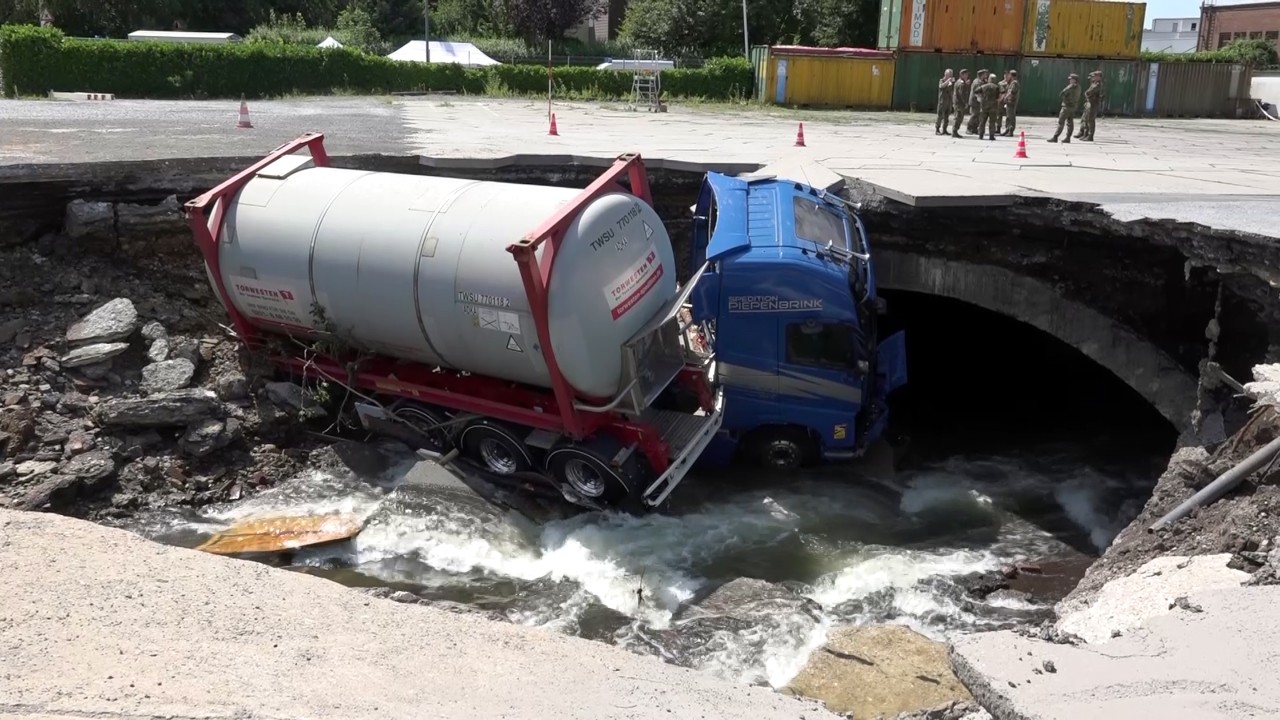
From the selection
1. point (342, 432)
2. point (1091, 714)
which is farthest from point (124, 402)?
point (1091, 714)

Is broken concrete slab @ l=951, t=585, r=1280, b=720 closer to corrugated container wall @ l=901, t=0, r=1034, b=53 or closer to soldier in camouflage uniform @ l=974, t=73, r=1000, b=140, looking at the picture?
soldier in camouflage uniform @ l=974, t=73, r=1000, b=140

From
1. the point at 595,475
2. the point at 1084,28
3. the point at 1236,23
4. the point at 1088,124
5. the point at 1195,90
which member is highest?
the point at 1236,23

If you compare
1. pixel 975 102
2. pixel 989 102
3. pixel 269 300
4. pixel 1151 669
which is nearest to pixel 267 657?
pixel 1151 669

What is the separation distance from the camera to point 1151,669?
14.8 ft

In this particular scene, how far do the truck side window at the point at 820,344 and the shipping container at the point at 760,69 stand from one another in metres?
24.8

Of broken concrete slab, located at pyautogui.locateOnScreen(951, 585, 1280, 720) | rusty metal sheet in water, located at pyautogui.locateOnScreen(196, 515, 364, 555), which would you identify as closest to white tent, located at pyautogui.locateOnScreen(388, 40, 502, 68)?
rusty metal sheet in water, located at pyautogui.locateOnScreen(196, 515, 364, 555)

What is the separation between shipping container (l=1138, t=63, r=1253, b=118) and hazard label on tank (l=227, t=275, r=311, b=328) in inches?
1281

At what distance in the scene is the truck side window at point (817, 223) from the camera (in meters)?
10.8

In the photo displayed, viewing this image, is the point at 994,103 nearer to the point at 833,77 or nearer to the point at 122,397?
the point at 833,77

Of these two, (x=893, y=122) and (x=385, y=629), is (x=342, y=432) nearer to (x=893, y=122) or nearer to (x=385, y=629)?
(x=385, y=629)

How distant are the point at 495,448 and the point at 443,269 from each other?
205cm

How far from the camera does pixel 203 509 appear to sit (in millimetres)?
9703

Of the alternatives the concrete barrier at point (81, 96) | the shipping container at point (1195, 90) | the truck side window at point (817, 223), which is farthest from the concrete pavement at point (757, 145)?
the shipping container at point (1195, 90)

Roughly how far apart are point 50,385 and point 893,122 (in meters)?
22.4
